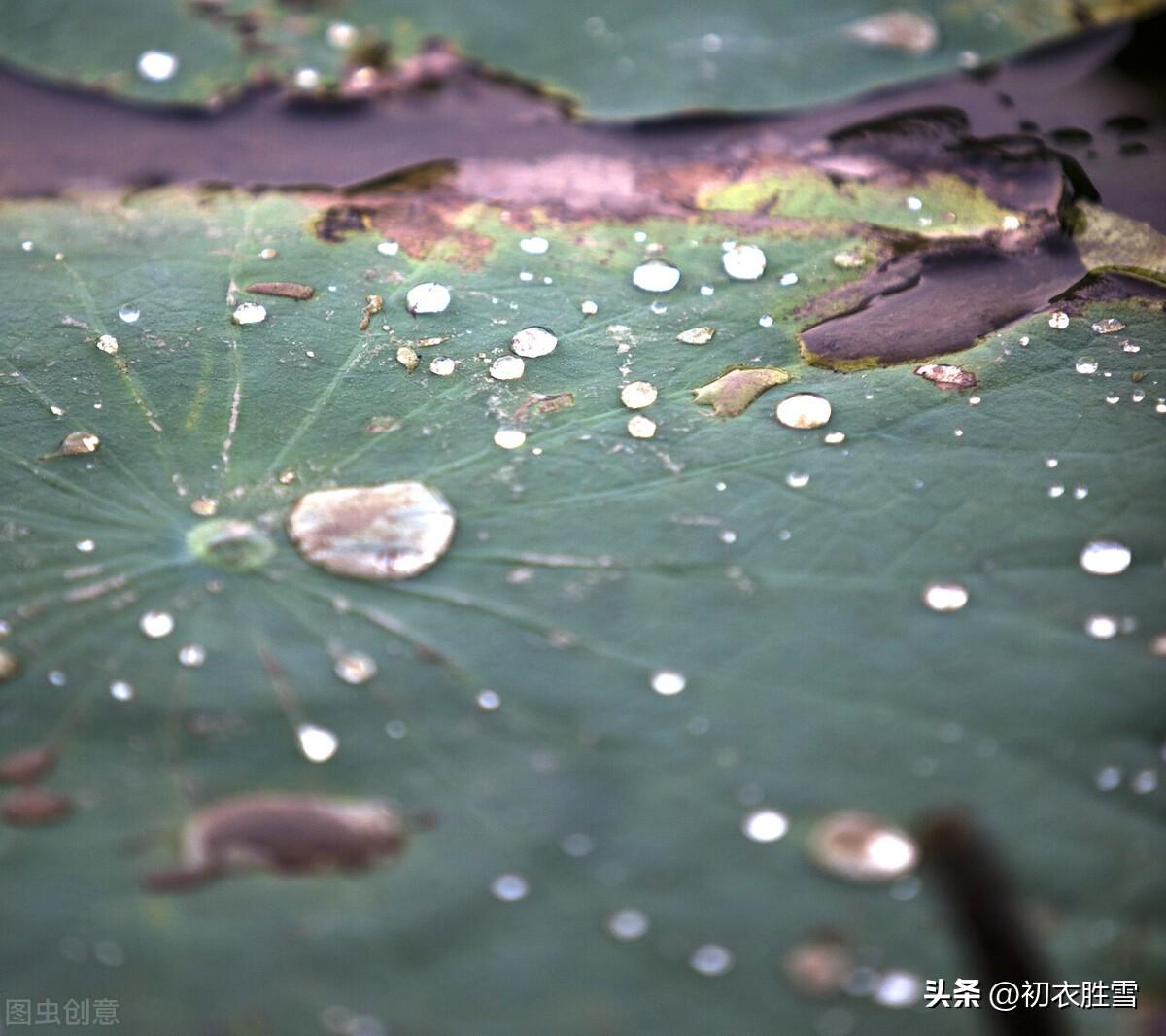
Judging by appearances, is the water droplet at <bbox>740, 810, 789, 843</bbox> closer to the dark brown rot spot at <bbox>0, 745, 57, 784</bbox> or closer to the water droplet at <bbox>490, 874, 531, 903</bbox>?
the water droplet at <bbox>490, 874, 531, 903</bbox>

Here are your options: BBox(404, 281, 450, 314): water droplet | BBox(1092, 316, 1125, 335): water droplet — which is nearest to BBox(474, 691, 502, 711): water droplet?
BBox(404, 281, 450, 314): water droplet

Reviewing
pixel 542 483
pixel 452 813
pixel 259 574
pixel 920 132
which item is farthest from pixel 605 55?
pixel 452 813

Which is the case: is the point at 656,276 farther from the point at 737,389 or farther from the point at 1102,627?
the point at 1102,627

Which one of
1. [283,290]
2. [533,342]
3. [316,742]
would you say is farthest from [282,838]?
[283,290]

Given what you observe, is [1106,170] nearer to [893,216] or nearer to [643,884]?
[893,216]

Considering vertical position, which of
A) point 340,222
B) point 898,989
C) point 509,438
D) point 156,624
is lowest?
point 898,989

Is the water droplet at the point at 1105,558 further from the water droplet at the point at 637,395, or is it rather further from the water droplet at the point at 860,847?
the water droplet at the point at 637,395

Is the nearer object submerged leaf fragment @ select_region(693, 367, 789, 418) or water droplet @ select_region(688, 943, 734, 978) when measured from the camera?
water droplet @ select_region(688, 943, 734, 978)
